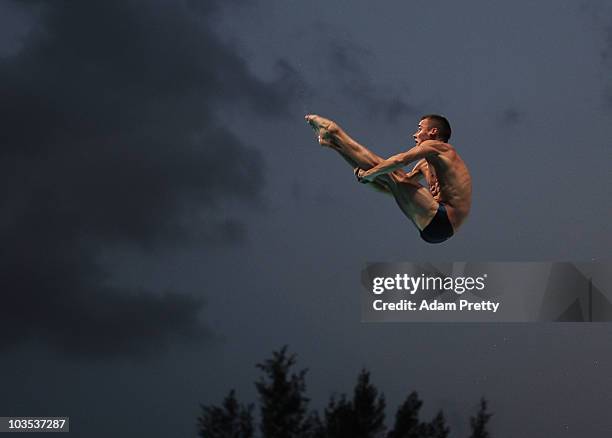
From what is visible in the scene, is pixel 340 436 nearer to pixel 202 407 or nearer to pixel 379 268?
pixel 202 407

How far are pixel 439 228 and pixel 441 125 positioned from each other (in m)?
1.26

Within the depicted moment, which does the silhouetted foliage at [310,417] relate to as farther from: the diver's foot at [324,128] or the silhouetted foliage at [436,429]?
the diver's foot at [324,128]

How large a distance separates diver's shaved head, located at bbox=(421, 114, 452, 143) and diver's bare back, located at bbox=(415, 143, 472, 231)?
113mm

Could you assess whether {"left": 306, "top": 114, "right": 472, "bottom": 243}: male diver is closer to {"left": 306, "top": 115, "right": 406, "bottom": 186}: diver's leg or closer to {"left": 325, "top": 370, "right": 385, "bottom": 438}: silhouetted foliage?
{"left": 306, "top": 115, "right": 406, "bottom": 186}: diver's leg

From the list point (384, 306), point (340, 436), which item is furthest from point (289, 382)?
point (384, 306)

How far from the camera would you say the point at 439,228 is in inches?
528

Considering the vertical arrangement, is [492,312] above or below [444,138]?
below

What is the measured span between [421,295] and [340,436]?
38.0 ft

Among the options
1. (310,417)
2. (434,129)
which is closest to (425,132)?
(434,129)

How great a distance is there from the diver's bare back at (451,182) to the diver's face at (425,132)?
0.19m

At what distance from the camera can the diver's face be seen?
43.8ft

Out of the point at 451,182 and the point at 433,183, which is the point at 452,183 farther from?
the point at 433,183

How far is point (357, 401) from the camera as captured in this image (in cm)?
2584

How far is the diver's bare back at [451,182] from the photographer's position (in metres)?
13.3
